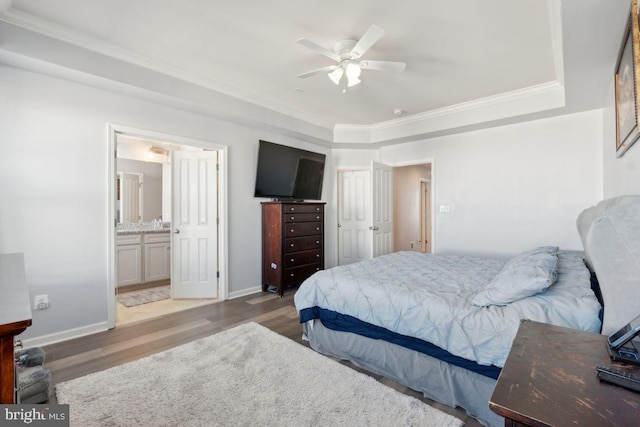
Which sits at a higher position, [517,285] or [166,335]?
[517,285]

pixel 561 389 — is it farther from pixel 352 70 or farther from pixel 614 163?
pixel 614 163

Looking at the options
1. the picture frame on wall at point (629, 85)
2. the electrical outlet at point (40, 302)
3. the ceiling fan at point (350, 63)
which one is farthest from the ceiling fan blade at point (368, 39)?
the electrical outlet at point (40, 302)

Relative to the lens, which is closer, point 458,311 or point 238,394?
point 458,311

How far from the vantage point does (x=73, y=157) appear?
9.43 feet

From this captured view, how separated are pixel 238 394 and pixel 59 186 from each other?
2.53 metres

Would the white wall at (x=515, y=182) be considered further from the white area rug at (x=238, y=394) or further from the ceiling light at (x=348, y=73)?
the white area rug at (x=238, y=394)

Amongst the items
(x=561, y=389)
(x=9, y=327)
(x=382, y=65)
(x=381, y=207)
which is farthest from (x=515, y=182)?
(x=9, y=327)

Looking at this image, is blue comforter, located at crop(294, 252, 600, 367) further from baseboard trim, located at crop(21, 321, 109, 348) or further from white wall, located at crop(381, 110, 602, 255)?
baseboard trim, located at crop(21, 321, 109, 348)

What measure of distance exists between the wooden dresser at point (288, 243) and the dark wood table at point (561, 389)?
3.46 metres

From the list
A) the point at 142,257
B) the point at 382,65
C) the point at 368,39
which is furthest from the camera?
the point at 142,257

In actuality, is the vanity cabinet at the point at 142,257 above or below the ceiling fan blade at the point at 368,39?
below

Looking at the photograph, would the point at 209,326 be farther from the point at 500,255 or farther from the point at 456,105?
the point at 456,105

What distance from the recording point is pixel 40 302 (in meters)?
2.71

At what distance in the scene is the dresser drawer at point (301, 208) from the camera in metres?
4.28
